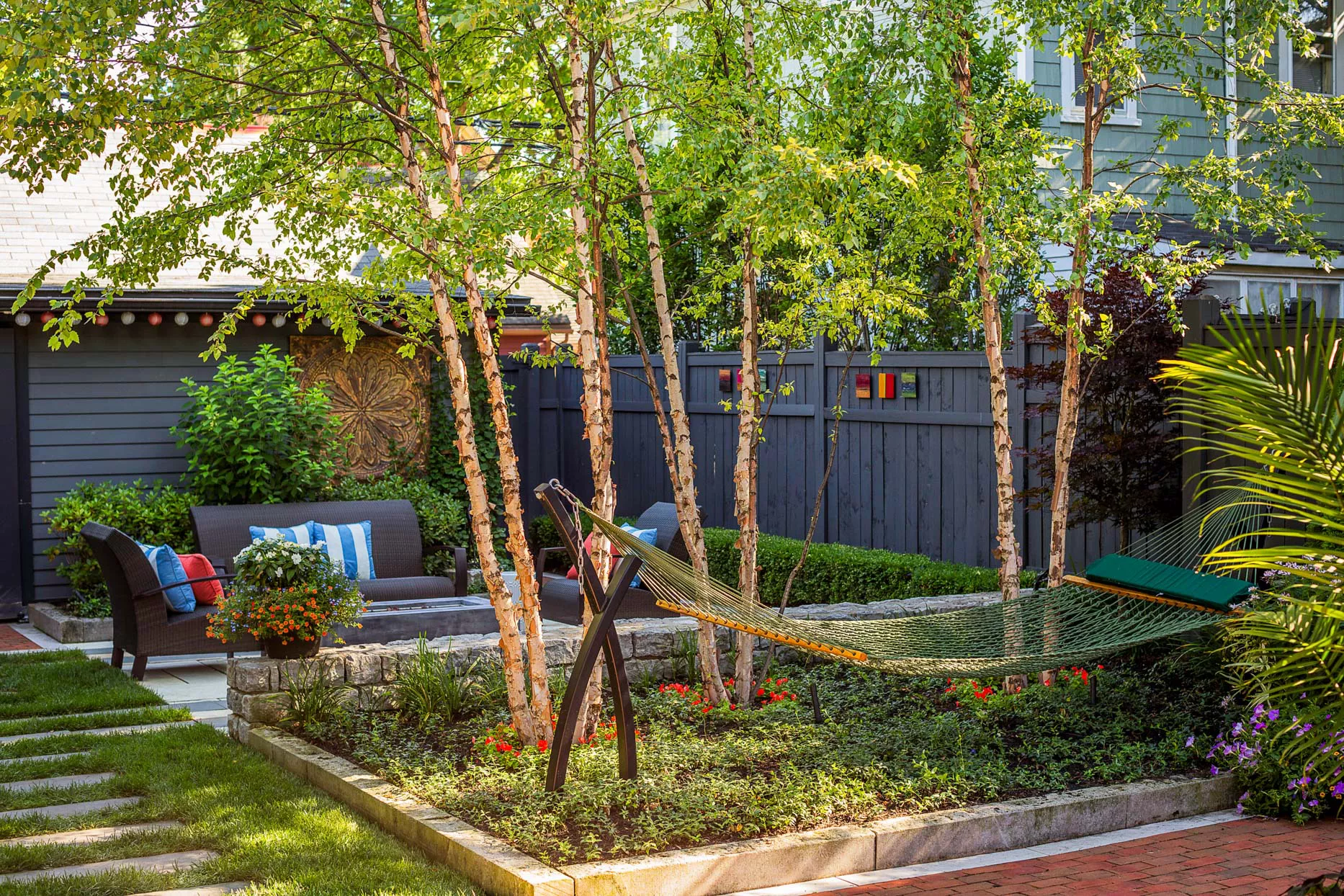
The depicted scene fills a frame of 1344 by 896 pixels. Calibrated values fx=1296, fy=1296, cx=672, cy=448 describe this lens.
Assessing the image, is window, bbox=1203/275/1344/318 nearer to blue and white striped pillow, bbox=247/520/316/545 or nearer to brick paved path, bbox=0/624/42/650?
blue and white striped pillow, bbox=247/520/316/545

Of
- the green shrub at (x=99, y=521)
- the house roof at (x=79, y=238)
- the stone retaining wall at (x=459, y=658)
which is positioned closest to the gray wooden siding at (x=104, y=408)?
the green shrub at (x=99, y=521)

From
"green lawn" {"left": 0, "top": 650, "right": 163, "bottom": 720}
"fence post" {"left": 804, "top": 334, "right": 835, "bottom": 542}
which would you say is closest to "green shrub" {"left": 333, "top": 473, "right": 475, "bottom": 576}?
"green lawn" {"left": 0, "top": 650, "right": 163, "bottom": 720}

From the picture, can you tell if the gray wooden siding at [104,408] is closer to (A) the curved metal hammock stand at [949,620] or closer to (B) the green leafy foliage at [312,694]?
(B) the green leafy foliage at [312,694]

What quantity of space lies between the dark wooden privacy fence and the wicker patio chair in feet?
9.65

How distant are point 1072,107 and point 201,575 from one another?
843cm

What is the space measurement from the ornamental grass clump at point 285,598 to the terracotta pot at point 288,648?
0.04 feet

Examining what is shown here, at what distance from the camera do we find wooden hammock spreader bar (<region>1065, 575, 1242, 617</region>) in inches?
205

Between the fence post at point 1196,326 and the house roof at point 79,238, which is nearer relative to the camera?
the fence post at point 1196,326

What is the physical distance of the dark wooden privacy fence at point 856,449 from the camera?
884cm

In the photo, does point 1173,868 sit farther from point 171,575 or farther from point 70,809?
point 171,575

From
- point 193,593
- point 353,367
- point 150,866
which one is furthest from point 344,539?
point 150,866

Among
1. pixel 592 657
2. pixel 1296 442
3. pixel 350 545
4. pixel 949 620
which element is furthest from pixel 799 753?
pixel 350 545

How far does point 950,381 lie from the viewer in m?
9.14

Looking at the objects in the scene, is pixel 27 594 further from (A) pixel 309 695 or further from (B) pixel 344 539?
(A) pixel 309 695
